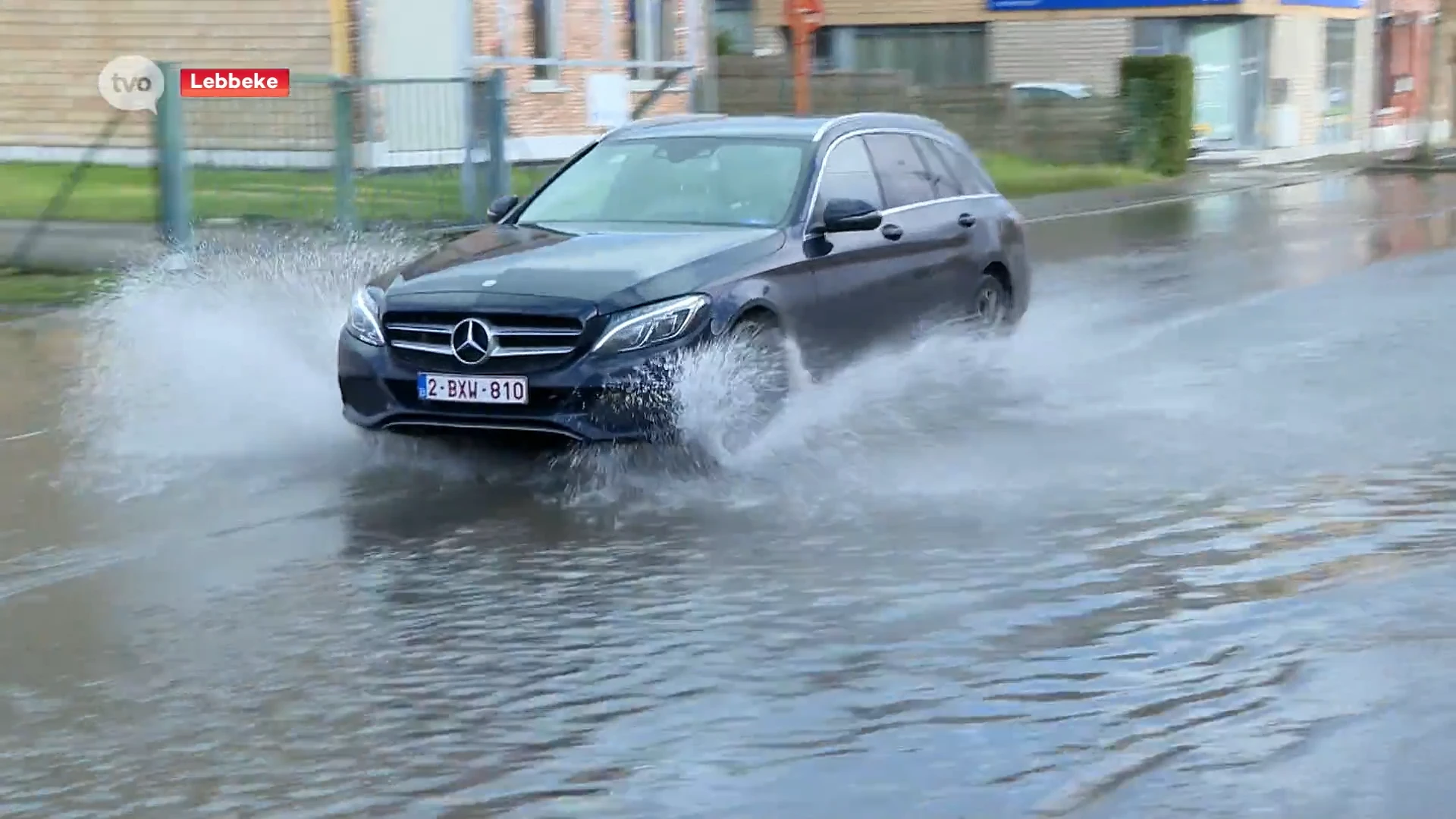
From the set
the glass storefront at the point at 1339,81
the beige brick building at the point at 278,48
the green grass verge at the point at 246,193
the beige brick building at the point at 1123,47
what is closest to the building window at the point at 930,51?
the beige brick building at the point at 1123,47

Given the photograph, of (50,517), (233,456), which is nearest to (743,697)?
(50,517)

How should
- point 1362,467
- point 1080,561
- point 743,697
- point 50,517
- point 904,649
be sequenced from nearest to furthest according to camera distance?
1. point 743,697
2. point 904,649
3. point 1080,561
4. point 50,517
5. point 1362,467

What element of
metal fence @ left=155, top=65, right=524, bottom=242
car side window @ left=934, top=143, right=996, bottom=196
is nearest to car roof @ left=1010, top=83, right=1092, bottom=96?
metal fence @ left=155, top=65, right=524, bottom=242

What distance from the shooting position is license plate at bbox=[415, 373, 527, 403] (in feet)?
30.5

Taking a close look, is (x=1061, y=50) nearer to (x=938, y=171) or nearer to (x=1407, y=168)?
(x=1407, y=168)

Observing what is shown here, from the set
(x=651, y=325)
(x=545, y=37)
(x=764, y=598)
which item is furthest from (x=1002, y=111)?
(x=764, y=598)

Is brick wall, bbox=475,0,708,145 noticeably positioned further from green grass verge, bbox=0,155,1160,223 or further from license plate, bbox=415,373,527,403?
license plate, bbox=415,373,527,403

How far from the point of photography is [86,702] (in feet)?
21.0

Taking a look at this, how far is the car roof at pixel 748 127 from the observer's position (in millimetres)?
11148

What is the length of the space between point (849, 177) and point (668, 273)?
1898 millimetres

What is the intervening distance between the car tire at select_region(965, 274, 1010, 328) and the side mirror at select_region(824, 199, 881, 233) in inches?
63.2

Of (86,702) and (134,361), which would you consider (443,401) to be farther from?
(134,361)

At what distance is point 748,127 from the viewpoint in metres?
11.3

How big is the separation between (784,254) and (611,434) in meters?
1.43
